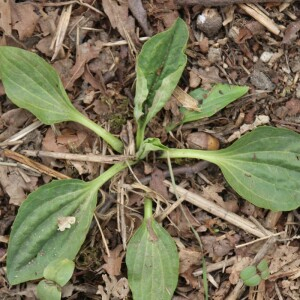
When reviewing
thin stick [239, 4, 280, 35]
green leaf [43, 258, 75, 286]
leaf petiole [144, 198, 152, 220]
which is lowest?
green leaf [43, 258, 75, 286]

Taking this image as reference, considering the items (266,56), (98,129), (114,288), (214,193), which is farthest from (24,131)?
(266,56)

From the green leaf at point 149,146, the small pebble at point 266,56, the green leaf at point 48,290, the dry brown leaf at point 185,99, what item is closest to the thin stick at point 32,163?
the green leaf at point 149,146

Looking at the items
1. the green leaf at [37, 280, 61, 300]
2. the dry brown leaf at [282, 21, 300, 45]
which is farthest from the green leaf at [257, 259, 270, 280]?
the dry brown leaf at [282, 21, 300, 45]

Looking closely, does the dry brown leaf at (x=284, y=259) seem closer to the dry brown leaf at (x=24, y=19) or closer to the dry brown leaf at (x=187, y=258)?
the dry brown leaf at (x=187, y=258)

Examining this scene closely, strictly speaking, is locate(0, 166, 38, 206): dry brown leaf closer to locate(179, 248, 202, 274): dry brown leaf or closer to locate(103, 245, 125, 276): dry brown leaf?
locate(103, 245, 125, 276): dry brown leaf

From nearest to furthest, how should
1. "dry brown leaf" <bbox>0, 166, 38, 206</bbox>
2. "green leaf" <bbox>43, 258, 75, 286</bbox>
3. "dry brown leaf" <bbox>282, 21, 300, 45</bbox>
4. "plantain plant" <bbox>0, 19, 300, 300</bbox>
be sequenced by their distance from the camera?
"green leaf" <bbox>43, 258, 75, 286</bbox>, "plantain plant" <bbox>0, 19, 300, 300</bbox>, "dry brown leaf" <bbox>0, 166, 38, 206</bbox>, "dry brown leaf" <bbox>282, 21, 300, 45</bbox>

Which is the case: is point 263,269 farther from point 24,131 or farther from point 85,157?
point 24,131
